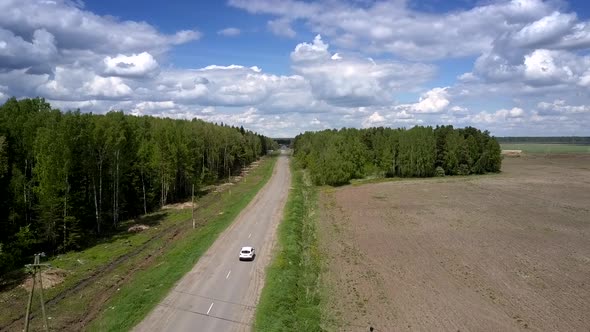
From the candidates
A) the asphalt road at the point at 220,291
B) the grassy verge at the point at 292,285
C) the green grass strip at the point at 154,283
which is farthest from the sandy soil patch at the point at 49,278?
the grassy verge at the point at 292,285

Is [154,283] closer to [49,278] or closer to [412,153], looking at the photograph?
[49,278]

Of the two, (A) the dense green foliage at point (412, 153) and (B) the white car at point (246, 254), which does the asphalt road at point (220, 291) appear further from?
(A) the dense green foliage at point (412, 153)

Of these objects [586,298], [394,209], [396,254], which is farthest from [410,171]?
[586,298]

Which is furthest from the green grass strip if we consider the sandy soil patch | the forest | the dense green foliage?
the dense green foliage

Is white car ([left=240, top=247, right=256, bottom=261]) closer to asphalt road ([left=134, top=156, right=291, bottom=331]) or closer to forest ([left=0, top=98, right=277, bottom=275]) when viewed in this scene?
asphalt road ([left=134, top=156, right=291, bottom=331])

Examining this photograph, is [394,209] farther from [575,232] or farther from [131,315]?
[131,315]

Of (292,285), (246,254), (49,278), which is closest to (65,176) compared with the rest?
(49,278)
